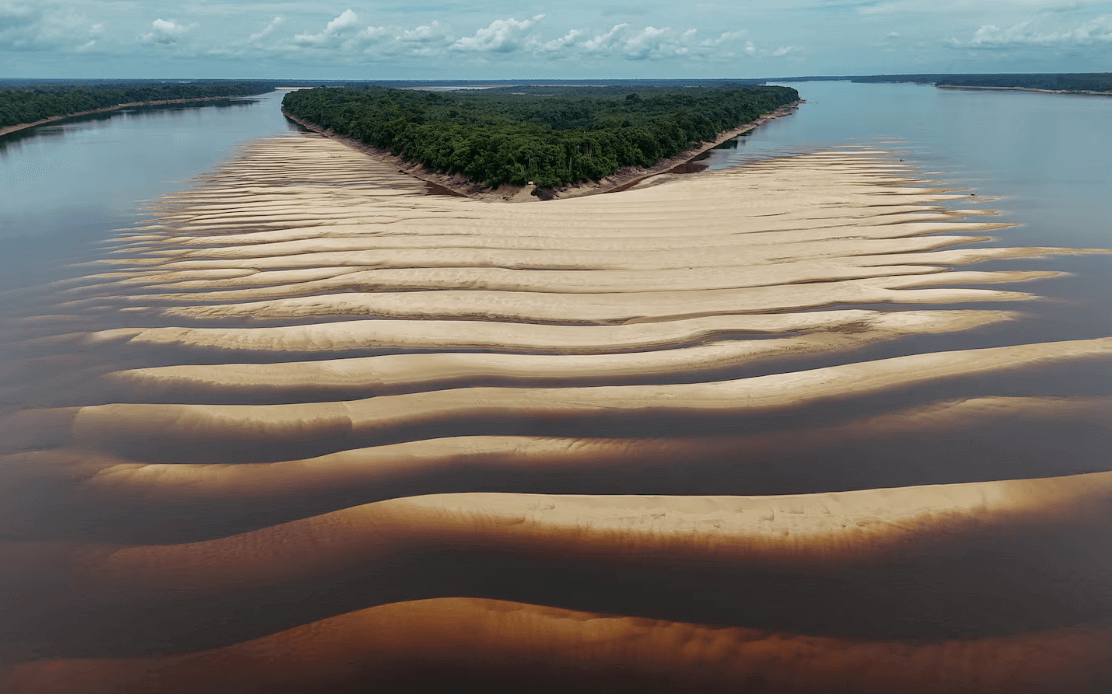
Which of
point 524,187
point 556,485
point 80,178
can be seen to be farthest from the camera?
point 80,178

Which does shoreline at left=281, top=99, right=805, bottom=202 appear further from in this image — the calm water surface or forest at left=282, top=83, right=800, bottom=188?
the calm water surface

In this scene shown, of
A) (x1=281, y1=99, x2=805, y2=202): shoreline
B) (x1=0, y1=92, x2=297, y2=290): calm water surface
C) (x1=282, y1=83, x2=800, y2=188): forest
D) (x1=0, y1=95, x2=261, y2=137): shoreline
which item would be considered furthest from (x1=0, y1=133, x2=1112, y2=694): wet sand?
(x1=0, y1=95, x2=261, y2=137): shoreline

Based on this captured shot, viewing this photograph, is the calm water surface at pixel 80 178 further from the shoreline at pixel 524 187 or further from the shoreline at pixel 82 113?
the shoreline at pixel 524 187

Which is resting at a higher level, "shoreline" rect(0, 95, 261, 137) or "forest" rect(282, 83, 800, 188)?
"shoreline" rect(0, 95, 261, 137)

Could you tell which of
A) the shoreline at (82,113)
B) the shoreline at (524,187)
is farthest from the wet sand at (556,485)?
the shoreline at (82,113)

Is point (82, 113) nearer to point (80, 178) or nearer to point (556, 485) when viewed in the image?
point (80, 178)

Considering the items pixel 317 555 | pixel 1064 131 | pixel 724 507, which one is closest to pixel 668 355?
pixel 724 507

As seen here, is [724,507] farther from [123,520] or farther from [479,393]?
[123,520]

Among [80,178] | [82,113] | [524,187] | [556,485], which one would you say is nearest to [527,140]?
[524,187]
